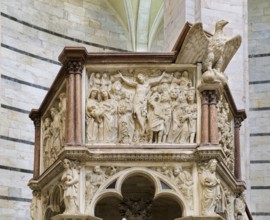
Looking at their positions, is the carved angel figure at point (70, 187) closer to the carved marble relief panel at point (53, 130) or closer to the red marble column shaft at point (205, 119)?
the carved marble relief panel at point (53, 130)

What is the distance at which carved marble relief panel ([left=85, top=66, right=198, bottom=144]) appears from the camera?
638 centimetres

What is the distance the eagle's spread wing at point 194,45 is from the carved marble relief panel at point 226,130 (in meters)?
0.56

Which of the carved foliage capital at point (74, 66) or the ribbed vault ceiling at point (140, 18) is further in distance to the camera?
the ribbed vault ceiling at point (140, 18)

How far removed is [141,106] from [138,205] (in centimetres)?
149

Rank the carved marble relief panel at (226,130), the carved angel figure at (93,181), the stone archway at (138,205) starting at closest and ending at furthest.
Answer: the carved angel figure at (93,181) → the carved marble relief panel at (226,130) → the stone archway at (138,205)

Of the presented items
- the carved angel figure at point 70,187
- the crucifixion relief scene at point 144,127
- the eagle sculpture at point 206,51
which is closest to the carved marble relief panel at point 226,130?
the crucifixion relief scene at point 144,127

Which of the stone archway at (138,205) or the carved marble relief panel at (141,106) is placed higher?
the carved marble relief panel at (141,106)

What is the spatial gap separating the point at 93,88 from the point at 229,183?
166 cm

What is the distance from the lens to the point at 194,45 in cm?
641

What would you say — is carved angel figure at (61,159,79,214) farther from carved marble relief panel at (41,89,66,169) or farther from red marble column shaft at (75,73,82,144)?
carved marble relief panel at (41,89,66,169)

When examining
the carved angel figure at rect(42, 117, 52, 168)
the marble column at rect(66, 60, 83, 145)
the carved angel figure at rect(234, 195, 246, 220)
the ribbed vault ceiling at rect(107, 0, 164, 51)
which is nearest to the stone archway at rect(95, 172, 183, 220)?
the carved angel figure at rect(234, 195, 246, 220)

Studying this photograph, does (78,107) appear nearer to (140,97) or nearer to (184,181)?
(140,97)

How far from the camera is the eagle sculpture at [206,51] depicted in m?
6.38

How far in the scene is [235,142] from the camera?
25.0 ft
